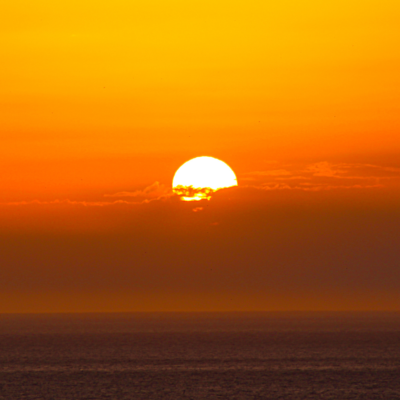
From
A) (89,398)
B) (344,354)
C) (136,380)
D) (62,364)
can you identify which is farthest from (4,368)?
(344,354)

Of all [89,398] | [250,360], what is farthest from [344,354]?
[89,398]

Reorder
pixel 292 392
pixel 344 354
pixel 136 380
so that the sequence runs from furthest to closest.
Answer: pixel 344 354, pixel 136 380, pixel 292 392

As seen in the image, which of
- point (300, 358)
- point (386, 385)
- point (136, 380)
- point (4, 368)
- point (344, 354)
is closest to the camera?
point (386, 385)

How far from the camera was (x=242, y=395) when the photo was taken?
9419 cm

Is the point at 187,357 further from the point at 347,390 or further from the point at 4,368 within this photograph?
the point at 347,390

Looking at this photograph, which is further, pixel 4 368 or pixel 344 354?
pixel 344 354

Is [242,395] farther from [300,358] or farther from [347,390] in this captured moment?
[300,358]

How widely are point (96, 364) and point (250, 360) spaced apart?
3356cm

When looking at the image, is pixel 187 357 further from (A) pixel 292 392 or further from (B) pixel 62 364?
(A) pixel 292 392

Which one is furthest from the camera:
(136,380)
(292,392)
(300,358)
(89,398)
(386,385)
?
(300,358)

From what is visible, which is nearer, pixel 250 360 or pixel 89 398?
pixel 89 398

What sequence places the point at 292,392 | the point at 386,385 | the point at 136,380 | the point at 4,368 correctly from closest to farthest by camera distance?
the point at 292,392, the point at 386,385, the point at 136,380, the point at 4,368

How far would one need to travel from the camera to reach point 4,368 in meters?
132

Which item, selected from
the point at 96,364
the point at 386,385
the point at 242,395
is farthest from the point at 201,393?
the point at 96,364
